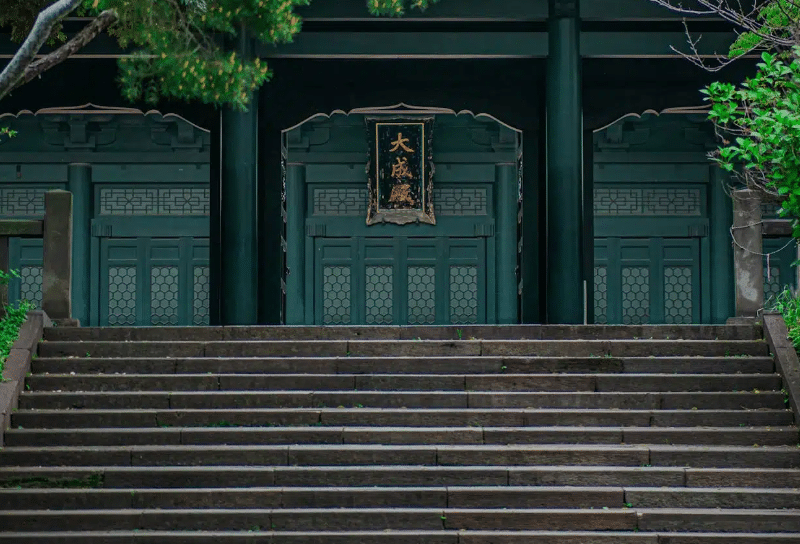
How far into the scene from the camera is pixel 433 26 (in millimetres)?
14250

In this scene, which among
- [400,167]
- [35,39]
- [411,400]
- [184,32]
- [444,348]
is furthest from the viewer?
[400,167]

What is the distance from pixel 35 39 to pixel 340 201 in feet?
20.3

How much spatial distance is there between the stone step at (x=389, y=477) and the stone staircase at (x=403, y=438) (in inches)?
0.4

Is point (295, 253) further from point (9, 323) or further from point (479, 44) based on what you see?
point (9, 323)

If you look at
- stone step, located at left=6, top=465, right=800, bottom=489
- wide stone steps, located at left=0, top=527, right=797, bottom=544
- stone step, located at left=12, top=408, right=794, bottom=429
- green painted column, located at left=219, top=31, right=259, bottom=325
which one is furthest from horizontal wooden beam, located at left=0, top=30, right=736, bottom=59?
wide stone steps, located at left=0, top=527, right=797, bottom=544

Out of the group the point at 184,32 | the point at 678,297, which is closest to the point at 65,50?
Answer: the point at 184,32

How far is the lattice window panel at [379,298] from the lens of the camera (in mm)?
15555

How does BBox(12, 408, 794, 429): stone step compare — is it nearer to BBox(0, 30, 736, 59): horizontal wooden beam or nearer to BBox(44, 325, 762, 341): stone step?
BBox(44, 325, 762, 341): stone step

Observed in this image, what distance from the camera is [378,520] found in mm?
A: 9070

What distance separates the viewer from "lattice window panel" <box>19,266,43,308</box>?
15.5 metres

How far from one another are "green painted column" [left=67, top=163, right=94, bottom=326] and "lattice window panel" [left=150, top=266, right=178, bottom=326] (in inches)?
31.4

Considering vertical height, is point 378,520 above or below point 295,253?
below

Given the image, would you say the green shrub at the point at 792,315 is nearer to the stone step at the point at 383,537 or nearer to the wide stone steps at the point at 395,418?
the wide stone steps at the point at 395,418

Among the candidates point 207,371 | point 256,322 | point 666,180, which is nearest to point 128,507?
point 207,371
